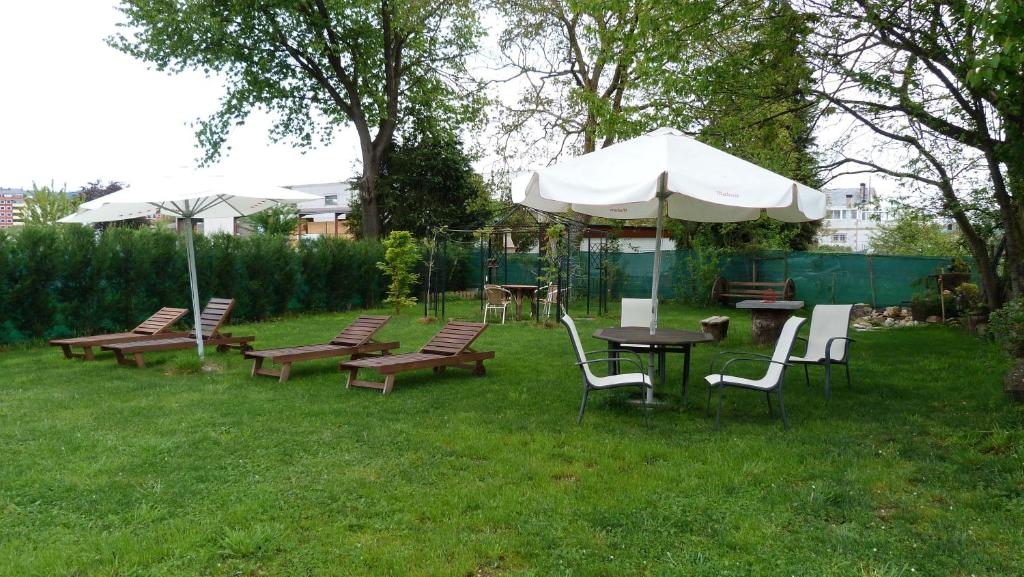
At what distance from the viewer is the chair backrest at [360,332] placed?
29.8 ft

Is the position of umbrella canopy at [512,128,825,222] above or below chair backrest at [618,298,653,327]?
above

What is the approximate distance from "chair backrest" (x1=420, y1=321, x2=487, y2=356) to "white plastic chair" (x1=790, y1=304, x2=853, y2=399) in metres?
3.53

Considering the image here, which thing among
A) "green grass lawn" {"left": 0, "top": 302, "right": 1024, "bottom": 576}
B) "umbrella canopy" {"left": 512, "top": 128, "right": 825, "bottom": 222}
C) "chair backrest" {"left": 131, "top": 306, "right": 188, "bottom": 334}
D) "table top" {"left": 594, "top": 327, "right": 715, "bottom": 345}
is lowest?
"green grass lawn" {"left": 0, "top": 302, "right": 1024, "bottom": 576}

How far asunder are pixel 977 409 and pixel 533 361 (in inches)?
194

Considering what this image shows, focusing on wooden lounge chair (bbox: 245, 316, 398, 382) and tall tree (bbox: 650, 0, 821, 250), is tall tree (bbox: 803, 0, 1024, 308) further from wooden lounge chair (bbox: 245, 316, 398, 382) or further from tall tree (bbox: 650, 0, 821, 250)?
wooden lounge chair (bbox: 245, 316, 398, 382)

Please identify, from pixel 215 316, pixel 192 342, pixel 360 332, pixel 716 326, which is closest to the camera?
pixel 360 332

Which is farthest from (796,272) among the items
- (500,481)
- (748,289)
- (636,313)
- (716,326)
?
(500,481)

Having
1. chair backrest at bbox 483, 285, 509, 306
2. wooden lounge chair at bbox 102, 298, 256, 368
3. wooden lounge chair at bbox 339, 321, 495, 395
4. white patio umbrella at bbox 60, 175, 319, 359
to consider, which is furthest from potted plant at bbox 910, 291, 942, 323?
wooden lounge chair at bbox 102, 298, 256, 368

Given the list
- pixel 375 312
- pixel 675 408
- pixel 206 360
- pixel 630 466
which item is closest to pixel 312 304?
pixel 375 312

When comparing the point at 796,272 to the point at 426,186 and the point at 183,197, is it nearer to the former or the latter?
the point at 426,186

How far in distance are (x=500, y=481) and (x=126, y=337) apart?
7.65 m

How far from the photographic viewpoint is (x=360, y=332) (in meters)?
9.30

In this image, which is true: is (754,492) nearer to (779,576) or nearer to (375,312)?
(779,576)

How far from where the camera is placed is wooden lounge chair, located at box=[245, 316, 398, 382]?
816cm
